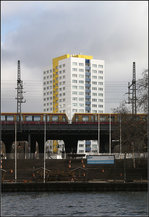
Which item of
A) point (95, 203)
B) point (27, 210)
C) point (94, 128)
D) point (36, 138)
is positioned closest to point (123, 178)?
point (95, 203)

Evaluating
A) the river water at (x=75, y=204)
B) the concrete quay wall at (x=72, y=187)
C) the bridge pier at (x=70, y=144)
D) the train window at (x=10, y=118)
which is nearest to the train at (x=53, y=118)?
the train window at (x=10, y=118)

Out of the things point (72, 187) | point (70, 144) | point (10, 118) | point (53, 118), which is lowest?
point (72, 187)

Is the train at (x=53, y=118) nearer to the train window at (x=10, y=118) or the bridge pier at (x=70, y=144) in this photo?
the train window at (x=10, y=118)

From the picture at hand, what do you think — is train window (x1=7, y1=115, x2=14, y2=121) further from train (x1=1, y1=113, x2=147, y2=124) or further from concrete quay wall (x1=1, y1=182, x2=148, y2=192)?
concrete quay wall (x1=1, y1=182, x2=148, y2=192)

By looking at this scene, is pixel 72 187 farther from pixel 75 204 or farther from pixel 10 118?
pixel 10 118

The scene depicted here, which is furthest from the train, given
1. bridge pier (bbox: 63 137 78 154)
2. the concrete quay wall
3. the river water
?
the river water

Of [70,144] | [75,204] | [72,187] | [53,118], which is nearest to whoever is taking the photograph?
[75,204]

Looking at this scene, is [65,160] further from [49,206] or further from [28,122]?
[49,206]

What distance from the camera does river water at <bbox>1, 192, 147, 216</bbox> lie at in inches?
1763

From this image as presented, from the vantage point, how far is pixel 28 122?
112 metres

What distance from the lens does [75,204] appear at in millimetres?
50281

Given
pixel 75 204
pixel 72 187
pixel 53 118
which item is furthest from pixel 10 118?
pixel 75 204

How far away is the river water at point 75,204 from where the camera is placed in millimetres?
44781

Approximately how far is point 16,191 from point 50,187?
3899 millimetres
